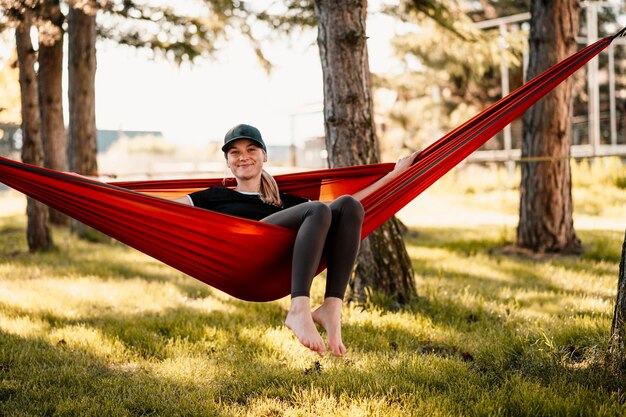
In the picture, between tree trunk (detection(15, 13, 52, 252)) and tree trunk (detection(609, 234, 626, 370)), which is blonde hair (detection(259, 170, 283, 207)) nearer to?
tree trunk (detection(609, 234, 626, 370))

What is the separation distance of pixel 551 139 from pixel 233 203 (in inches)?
131

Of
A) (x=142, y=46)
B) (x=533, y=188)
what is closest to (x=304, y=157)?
(x=142, y=46)

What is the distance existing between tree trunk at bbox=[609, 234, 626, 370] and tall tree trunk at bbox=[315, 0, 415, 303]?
1.36m

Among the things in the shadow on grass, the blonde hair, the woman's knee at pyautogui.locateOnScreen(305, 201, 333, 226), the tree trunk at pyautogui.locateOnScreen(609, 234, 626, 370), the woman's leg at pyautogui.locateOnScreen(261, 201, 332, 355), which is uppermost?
the blonde hair

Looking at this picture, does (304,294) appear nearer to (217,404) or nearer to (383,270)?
(217,404)

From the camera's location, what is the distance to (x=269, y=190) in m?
2.55

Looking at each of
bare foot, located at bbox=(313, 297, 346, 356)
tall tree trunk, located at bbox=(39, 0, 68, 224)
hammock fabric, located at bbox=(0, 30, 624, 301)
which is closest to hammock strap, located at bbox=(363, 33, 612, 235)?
hammock fabric, located at bbox=(0, 30, 624, 301)

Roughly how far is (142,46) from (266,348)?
17.8 feet

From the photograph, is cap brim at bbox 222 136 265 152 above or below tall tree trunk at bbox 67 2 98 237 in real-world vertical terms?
below

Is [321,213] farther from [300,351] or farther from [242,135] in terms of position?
[300,351]

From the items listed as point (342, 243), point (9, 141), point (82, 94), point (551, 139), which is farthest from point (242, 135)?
point (9, 141)

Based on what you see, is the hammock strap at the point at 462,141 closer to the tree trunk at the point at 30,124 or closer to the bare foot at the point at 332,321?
the bare foot at the point at 332,321

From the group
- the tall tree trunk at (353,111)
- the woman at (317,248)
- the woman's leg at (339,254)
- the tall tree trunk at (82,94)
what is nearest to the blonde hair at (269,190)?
the woman at (317,248)

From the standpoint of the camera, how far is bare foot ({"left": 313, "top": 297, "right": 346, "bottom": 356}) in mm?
1981
